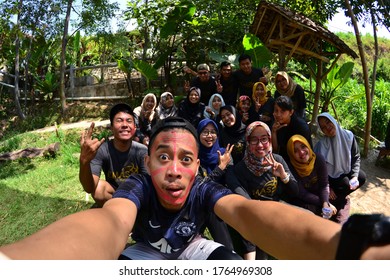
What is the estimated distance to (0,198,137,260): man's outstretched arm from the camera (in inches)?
30.1

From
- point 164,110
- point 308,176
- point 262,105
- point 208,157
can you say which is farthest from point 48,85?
point 308,176

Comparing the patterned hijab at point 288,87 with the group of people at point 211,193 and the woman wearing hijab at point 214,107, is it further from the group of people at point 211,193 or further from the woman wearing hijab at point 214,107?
the woman wearing hijab at point 214,107

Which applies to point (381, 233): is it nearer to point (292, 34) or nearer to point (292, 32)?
point (292, 34)

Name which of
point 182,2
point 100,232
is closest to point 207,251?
point 100,232

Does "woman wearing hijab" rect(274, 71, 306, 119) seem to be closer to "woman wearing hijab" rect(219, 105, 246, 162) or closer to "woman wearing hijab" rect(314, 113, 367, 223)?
"woman wearing hijab" rect(314, 113, 367, 223)

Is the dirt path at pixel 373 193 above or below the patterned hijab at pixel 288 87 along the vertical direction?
below

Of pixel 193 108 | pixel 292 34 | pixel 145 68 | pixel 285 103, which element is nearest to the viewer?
pixel 285 103

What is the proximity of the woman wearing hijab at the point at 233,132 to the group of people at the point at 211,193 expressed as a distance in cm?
1

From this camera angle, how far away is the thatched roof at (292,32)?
17.9 feet

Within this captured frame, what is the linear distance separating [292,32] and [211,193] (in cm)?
539

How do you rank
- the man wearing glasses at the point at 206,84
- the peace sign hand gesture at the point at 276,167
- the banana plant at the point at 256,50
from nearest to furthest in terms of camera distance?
1. the peace sign hand gesture at the point at 276,167
2. the man wearing glasses at the point at 206,84
3. the banana plant at the point at 256,50

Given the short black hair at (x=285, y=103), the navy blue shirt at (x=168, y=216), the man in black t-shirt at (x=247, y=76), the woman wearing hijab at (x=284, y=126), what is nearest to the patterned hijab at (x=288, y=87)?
the man in black t-shirt at (x=247, y=76)

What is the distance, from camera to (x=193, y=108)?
4438 millimetres
